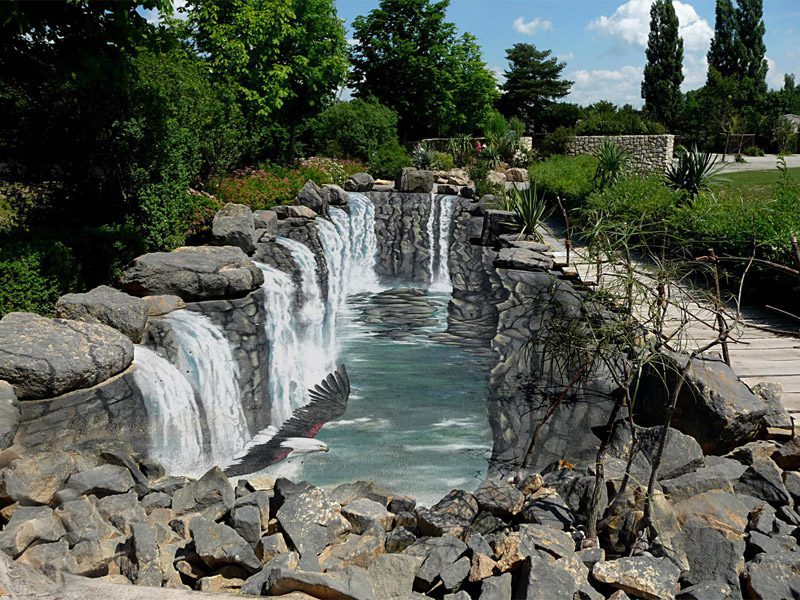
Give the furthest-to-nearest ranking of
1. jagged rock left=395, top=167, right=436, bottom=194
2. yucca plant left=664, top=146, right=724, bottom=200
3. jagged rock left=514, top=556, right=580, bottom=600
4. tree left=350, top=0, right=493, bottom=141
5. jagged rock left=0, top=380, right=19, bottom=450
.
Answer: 1. tree left=350, top=0, right=493, bottom=141
2. jagged rock left=395, top=167, right=436, bottom=194
3. yucca plant left=664, top=146, right=724, bottom=200
4. jagged rock left=0, top=380, right=19, bottom=450
5. jagged rock left=514, top=556, right=580, bottom=600

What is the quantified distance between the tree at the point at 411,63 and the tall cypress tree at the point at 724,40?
26011mm

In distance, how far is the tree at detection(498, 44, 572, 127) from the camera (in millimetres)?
44031

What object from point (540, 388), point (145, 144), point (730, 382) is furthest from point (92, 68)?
point (730, 382)

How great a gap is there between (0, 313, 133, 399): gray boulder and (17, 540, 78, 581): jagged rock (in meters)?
2.10

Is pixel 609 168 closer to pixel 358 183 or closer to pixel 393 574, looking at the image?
pixel 358 183

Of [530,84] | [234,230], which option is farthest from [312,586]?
[530,84]

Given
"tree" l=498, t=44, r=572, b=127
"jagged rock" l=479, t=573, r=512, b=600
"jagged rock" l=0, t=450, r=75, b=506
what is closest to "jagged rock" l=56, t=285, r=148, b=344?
"jagged rock" l=0, t=450, r=75, b=506

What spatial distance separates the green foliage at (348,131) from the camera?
23844 millimetres

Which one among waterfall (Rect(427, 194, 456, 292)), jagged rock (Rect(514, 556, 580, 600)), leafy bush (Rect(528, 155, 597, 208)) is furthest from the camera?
leafy bush (Rect(528, 155, 597, 208))

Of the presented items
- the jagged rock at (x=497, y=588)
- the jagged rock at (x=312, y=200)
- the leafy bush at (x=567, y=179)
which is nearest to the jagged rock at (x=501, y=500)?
the jagged rock at (x=497, y=588)

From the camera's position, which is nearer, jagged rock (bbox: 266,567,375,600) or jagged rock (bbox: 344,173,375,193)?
jagged rock (bbox: 266,567,375,600)

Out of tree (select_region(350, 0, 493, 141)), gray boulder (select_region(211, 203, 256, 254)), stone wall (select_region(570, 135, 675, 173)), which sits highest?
tree (select_region(350, 0, 493, 141))

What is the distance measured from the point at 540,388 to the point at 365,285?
7.76 metres

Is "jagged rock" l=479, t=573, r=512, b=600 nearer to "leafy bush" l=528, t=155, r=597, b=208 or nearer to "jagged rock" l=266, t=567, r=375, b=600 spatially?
"jagged rock" l=266, t=567, r=375, b=600
